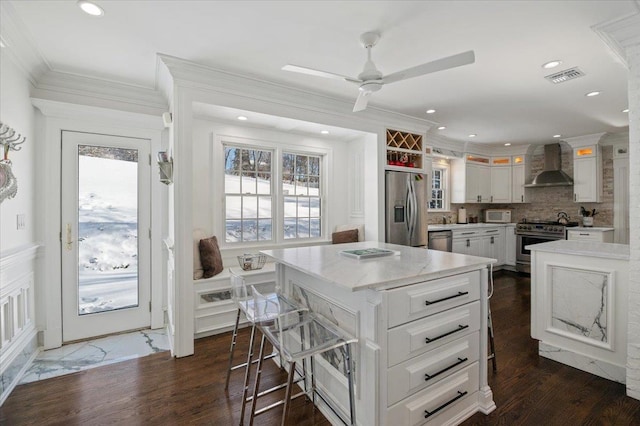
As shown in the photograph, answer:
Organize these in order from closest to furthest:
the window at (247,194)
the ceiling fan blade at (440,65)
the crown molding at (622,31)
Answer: the ceiling fan blade at (440,65)
the crown molding at (622,31)
the window at (247,194)

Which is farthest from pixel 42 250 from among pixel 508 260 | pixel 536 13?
pixel 508 260

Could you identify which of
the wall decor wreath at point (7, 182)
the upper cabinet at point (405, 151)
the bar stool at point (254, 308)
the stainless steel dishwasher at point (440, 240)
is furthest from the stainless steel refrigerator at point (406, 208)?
the wall decor wreath at point (7, 182)

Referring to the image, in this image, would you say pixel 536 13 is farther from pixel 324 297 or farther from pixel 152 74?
pixel 152 74

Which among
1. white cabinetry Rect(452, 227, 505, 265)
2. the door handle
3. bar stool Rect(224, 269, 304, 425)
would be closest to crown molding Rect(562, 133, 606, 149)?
white cabinetry Rect(452, 227, 505, 265)

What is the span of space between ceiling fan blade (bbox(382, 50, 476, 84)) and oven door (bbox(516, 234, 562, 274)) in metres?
5.10

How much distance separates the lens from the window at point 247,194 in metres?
3.92

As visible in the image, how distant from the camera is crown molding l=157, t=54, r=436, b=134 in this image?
2.73 m

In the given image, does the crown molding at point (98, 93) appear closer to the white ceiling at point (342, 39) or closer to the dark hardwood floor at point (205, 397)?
the white ceiling at point (342, 39)

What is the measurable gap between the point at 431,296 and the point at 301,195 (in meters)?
2.94

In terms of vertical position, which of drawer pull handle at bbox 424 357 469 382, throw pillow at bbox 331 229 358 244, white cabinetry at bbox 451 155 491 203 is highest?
white cabinetry at bbox 451 155 491 203

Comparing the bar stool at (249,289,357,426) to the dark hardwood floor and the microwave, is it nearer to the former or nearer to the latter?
the dark hardwood floor

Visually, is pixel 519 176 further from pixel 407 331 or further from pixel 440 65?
pixel 407 331

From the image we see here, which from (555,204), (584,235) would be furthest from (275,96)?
(555,204)

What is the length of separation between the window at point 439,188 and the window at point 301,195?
9.25 ft
